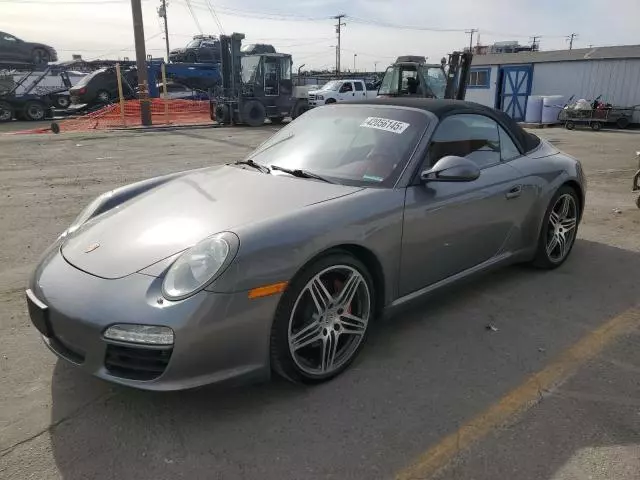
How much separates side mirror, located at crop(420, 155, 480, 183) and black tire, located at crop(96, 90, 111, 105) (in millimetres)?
24721

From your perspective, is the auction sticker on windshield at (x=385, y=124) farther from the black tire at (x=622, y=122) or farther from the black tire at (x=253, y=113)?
the black tire at (x=622, y=122)

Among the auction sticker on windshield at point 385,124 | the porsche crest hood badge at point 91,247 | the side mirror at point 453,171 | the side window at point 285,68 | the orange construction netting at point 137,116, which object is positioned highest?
the side window at point 285,68

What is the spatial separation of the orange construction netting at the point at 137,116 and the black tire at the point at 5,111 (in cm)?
227

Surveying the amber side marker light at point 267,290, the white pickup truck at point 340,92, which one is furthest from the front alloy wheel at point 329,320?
the white pickup truck at point 340,92

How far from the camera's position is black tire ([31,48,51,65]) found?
1111 inches

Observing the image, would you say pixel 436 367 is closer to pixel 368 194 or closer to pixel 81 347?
pixel 368 194

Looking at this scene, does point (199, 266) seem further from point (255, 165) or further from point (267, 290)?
point (255, 165)

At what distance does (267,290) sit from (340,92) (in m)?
23.5

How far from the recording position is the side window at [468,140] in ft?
11.0

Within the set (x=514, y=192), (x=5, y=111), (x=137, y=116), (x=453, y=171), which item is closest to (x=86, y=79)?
(x=137, y=116)

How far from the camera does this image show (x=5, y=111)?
22.2 metres

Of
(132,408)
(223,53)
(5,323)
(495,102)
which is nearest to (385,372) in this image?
(132,408)

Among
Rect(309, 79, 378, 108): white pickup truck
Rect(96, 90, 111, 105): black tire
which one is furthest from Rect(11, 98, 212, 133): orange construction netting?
Rect(309, 79, 378, 108): white pickup truck

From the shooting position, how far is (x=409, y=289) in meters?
3.13
